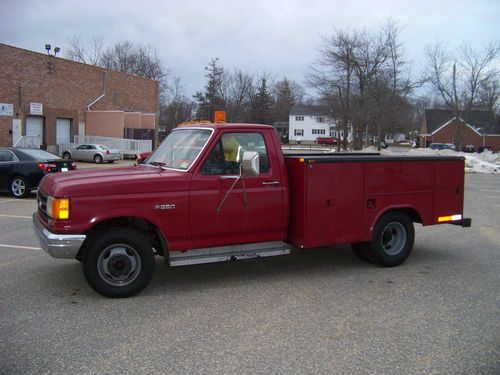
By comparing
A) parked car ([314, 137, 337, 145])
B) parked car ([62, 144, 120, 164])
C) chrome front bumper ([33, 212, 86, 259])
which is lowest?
chrome front bumper ([33, 212, 86, 259])

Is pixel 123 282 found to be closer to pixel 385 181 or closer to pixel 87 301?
pixel 87 301

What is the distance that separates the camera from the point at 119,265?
5402mm

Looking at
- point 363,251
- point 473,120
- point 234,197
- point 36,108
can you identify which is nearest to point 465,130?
point 473,120

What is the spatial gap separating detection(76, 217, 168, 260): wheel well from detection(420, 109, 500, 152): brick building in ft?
205

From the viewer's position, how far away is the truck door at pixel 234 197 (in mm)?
5652

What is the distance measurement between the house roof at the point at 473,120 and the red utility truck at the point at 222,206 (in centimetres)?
5411

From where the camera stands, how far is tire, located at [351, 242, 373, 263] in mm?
6890

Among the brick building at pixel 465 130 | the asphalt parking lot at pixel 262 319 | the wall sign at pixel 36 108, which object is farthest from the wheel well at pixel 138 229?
the brick building at pixel 465 130

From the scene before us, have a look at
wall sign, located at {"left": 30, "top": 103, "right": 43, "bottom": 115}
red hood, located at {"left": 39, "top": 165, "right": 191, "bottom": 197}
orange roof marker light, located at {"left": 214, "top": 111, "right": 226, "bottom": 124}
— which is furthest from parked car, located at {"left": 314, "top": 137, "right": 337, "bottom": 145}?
red hood, located at {"left": 39, "top": 165, "right": 191, "bottom": 197}

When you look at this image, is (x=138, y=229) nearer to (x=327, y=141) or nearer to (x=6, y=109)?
(x=6, y=109)

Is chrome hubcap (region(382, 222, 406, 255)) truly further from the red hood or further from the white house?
the white house

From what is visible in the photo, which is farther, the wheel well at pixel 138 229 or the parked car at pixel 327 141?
the parked car at pixel 327 141

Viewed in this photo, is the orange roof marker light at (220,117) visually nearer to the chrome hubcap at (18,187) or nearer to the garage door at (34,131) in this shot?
the chrome hubcap at (18,187)

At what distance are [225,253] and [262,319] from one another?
1157 millimetres
